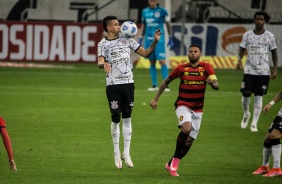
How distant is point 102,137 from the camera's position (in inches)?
694

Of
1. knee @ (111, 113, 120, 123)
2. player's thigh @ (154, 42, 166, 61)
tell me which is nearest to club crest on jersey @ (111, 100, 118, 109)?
knee @ (111, 113, 120, 123)

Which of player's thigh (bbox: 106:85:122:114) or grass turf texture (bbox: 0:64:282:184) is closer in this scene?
grass turf texture (bbox: 0:64:282:184)

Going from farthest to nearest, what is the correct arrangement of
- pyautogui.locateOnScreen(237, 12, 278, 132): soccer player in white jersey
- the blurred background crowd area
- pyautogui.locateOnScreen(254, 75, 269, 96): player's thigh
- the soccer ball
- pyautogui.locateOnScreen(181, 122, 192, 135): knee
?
the blurred background crowd area
pyautogui.locateOnScreen(254, 75, 269, 96): player's thigh
pyautogui.locateOnScreen(237, 12, 278, 132): soccer player in white jersey
the soccer ball
pyautogui.locateOnScreen(181, 122, 192, 135): knee

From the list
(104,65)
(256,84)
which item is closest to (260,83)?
(256,84)

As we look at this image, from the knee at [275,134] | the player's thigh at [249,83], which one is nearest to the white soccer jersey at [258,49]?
the player's thigh at [249,83]

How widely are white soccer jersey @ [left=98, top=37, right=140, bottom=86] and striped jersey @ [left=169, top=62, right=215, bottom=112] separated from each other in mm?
893

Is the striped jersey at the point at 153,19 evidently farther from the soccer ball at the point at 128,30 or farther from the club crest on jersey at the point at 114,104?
the club crest on jersey at the point at 114,104

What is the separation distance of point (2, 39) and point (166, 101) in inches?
534

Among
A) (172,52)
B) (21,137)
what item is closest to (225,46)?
(172,52)

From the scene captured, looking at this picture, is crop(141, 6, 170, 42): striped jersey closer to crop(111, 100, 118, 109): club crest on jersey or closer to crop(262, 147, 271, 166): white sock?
crop(111, 100, 118, 109): club crest on jersey

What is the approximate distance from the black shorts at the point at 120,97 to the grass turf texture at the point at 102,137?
958 millimetres

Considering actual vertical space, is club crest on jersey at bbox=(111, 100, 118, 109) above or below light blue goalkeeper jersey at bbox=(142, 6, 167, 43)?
below

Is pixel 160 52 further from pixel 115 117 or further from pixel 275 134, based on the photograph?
pixel 275 134

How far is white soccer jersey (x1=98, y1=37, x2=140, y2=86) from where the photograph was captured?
→ 45.0 feet
